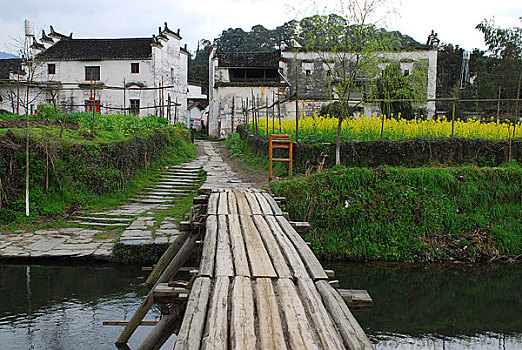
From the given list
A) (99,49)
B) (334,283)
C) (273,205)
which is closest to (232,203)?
(273,205)

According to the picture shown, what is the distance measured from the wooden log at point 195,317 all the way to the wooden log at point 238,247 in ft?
1.16

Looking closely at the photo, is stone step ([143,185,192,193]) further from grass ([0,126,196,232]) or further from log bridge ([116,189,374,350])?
log bridge ([116,189,374,350])

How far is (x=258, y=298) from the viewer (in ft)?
10.4

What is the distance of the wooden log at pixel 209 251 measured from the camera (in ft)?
12.1

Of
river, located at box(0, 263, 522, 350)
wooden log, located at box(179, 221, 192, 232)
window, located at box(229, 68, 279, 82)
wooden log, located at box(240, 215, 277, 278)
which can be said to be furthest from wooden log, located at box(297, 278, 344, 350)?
window, located at box(229, 68, 279, 82)

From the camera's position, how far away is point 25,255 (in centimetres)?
826

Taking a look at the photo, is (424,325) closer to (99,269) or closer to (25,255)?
(99,269)

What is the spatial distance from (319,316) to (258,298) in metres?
0.46

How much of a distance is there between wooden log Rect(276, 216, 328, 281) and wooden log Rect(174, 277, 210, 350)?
0.85m

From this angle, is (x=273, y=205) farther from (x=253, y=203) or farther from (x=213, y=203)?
(x=213, y=203)

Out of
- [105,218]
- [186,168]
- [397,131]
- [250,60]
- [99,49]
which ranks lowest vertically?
[105,218]

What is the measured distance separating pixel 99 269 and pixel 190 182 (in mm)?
4995

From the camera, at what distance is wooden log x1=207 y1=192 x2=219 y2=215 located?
580cm

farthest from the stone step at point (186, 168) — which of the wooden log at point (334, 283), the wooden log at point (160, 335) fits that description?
the wooden log at point (334, 283)
